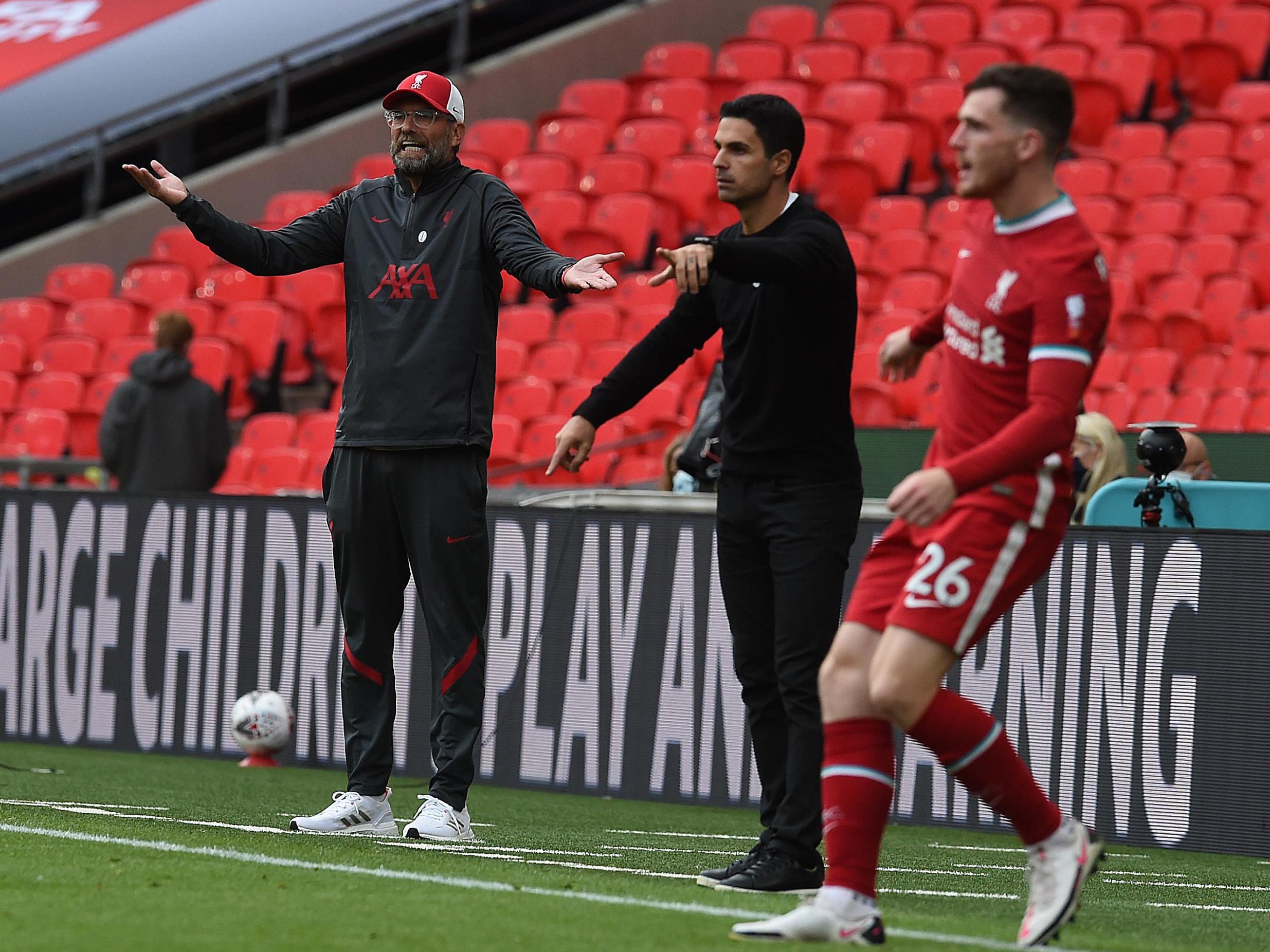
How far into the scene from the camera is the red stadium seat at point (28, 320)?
51.7 ft

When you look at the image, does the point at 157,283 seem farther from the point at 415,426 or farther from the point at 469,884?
the point at 469,884

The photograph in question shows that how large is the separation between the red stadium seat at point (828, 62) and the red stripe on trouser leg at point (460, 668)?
41.1 feet

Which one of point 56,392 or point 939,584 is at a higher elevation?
point 56,392

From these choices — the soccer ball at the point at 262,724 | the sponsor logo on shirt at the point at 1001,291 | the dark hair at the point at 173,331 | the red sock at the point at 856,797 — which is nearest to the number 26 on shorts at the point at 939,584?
the red sock at the point at 856,797

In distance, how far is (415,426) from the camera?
5.52 meters

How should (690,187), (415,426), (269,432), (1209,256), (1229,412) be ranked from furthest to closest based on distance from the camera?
(690,187), (269,432), (1209,256), (1229,412), (415,426)

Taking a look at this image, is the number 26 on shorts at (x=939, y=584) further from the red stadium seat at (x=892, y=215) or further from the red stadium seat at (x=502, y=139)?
the red stadium seat at (x=502, y=139)

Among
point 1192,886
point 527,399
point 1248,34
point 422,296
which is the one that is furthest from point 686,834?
point 1248,34

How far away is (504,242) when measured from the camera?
5.45 meters

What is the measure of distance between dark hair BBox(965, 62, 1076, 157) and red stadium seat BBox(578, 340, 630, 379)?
8.73 metres

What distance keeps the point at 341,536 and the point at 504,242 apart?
37.5 inches

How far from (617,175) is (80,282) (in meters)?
4.54

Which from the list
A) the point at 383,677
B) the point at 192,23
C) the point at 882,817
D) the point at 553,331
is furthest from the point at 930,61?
the point at 882,817

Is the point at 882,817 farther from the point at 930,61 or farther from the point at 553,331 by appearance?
the point at 930,61
